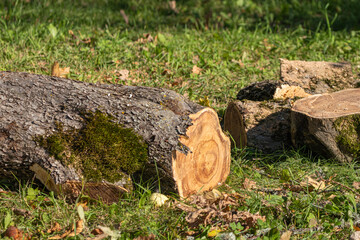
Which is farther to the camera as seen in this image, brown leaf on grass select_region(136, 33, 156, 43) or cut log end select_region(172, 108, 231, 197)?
brown leaf on grass select_region(136, 33, 156, 43)

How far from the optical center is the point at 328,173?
352 cm

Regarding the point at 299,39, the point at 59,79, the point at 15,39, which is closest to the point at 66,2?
the point at 15,39

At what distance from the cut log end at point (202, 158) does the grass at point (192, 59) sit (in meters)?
0.20

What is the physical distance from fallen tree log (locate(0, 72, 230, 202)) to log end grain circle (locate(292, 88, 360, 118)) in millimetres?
1024

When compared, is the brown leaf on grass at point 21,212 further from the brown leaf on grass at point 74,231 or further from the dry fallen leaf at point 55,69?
the dry fallen leaf at point 55,69

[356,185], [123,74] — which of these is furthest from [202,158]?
[123,74]

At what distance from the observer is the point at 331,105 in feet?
12.0

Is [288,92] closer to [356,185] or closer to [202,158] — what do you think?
[356,185]

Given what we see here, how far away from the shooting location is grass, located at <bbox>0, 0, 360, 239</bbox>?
9.13 ft

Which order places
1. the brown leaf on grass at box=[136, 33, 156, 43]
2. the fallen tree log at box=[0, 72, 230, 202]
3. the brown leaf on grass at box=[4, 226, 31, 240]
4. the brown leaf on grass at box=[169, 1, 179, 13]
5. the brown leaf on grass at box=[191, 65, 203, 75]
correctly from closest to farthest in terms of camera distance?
the brown leaf on grass at box=[4, 226, 31, 240] → the fallen tree log at box=[0, 72, 230, 202] → the brown leaf on grass at box=[191, 65, 203, 75] → the brown leaf on grass at box=[136, 33, 156, 43] → the brown leaf on grass at box=[169, 1, 179, 13]

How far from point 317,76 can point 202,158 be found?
2.07 metres

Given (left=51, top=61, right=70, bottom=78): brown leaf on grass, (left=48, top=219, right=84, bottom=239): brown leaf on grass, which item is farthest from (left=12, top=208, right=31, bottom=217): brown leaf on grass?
(left=51, top=61, right=70, bottom=78): brown leaf on grass

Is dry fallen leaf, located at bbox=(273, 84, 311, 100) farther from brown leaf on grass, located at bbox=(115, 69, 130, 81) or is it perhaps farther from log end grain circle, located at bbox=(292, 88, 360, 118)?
brown leaf on grass, located at bbox=(115, 69, 130, 81)

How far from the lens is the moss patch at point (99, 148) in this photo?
2.85m
